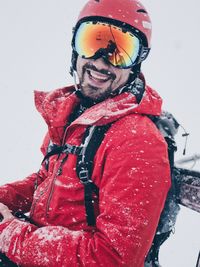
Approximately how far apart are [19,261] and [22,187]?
1.11 m

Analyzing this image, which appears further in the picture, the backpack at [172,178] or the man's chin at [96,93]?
the man's chin at [96,93]

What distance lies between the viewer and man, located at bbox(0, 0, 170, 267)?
2.05m

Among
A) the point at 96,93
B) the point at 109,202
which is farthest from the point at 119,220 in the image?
the point at 96,93

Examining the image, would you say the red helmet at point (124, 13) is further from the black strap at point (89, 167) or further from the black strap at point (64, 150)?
the black strap at point (64, 150)

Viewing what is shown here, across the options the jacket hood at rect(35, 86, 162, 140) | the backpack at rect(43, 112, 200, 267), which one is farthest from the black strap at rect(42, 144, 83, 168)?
the jacket hood at rect(35, 86, 162, 140)

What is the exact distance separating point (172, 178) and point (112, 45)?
109 cm

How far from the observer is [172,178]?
2457 mm

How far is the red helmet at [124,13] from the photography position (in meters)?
2.74

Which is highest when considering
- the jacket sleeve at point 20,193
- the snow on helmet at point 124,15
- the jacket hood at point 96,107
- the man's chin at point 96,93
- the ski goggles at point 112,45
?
the snow on helmet at point 124,15

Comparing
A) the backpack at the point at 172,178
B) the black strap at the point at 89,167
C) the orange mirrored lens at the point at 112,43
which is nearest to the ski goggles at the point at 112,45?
the orange mirrored lens at the point at 112,43

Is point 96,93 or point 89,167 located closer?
point 89,167

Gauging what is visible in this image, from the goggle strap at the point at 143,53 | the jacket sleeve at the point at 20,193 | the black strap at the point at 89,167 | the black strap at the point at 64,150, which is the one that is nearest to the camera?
the black strap at the point at 89,167

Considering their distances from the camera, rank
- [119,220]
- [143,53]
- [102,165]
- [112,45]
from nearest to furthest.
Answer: [119,220]
[102,165]
[112,45]
[143,53]

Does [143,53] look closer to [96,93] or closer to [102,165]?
[96,93]
